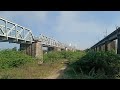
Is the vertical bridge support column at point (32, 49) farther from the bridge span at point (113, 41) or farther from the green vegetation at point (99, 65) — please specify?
the green vegetation at point (99, 65)

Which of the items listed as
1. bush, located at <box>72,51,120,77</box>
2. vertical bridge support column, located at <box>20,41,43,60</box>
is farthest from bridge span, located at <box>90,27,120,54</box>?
vertical bridge support column, located at <box>20,41,43,60</box>

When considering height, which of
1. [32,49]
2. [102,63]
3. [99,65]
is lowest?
[99,65]

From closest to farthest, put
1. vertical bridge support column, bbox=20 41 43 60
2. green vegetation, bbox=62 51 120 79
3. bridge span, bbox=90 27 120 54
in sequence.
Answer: green vegetation, bbox=62 51 120 79 → bridge span, bbox=90 27 120 54 → vertical bridge support column, bbox=20 41 43 60

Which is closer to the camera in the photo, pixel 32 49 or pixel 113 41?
pixel 113 41

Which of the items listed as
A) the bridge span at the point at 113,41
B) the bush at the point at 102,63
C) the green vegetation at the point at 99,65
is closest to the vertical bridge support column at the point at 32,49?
the bridge span at the point at 113,41

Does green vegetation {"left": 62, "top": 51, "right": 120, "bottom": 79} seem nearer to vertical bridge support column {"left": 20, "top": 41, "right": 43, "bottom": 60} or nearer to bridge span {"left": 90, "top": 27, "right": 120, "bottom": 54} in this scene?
bridge span {"left": 90, "top": 27, "right": 120, "bottom": 54}

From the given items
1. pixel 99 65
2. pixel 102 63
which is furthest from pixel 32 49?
pixel 102 63

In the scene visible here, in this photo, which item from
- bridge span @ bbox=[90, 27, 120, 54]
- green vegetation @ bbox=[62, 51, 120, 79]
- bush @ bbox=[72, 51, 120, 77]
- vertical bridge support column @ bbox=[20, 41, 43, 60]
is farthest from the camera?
vertical bridge support column @ bbox=[20, 41, 43, 60]

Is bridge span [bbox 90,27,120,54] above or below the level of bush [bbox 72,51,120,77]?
above

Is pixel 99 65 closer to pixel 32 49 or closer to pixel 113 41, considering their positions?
pixel 113 41
